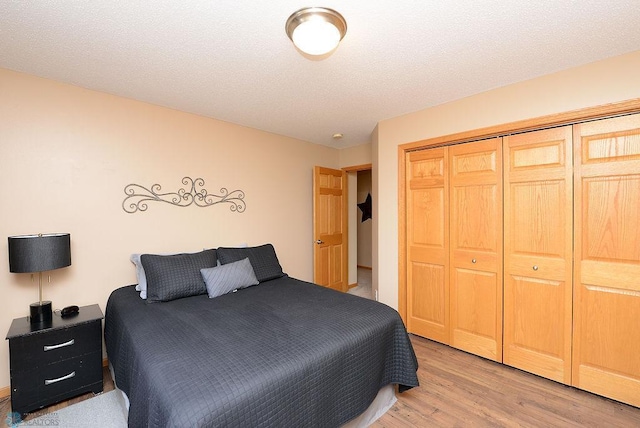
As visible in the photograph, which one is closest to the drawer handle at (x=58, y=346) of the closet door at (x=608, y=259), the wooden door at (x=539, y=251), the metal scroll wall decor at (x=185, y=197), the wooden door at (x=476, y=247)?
the metal scroll wall decor at (x=185, y=197)

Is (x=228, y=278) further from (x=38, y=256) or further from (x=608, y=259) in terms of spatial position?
(x=608, y=259)

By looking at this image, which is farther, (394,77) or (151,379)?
(394,77)

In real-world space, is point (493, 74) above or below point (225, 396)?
above

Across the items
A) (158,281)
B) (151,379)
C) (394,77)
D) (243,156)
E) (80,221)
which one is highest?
(394,77)

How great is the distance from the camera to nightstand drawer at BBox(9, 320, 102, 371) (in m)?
1.80

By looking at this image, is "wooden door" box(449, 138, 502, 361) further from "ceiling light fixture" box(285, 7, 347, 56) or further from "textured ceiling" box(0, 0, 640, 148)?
"ceiling light fixture" box(285, 7, 347, 56)

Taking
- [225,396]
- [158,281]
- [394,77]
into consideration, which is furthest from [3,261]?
[394,77]

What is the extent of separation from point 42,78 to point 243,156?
5.89ft

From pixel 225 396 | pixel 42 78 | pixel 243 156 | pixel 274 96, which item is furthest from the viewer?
pixel 243 156

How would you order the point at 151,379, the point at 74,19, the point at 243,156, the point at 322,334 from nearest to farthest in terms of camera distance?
the point at 151,379 < the point at 74,19 < the point at 322,334 < the point at 243,156

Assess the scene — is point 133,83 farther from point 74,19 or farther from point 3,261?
point 3,261

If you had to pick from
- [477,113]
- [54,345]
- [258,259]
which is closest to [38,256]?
[54,345]

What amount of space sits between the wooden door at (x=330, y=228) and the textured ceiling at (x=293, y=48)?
1.54 m

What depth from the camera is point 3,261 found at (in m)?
2.03
